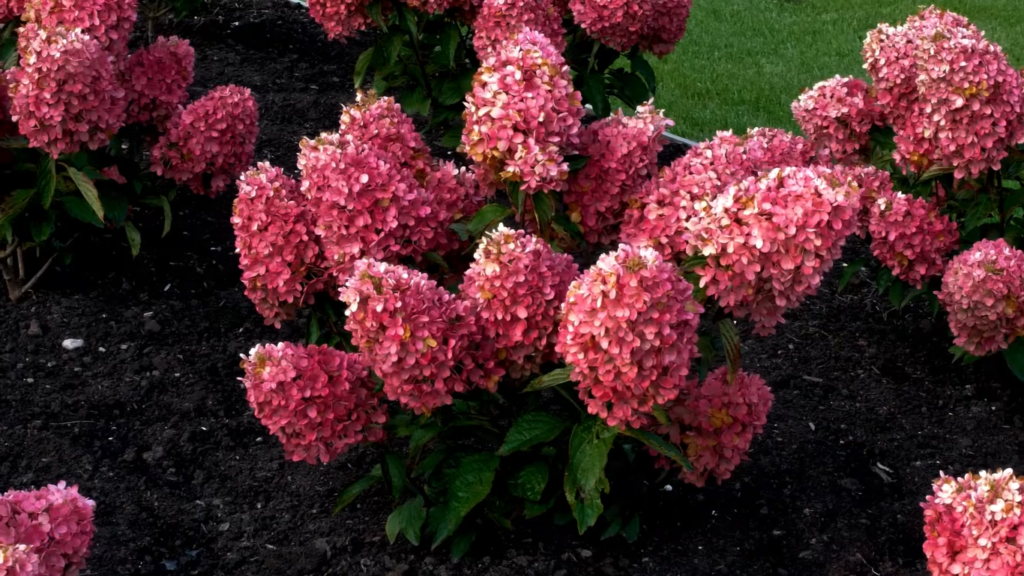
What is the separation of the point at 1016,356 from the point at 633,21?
171cm

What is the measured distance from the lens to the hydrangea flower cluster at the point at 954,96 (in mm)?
3244

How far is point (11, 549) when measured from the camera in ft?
6.20

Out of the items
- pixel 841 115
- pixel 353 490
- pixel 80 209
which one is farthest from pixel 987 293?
pixel 80 209

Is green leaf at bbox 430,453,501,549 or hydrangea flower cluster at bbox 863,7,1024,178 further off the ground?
hydrangea flower cluster at bbox 863,7,1024,178

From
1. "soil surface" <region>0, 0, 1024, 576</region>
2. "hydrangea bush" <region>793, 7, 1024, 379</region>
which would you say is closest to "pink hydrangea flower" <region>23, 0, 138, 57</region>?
"soil surface" <region>0, 0, 1024, 576</region>

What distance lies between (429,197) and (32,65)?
132 cm

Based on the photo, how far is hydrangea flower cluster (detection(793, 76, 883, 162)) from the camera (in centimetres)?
376

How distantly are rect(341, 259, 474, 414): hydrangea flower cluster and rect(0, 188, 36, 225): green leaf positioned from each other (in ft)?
5.86

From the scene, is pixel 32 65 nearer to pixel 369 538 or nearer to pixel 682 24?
pixel 369 538

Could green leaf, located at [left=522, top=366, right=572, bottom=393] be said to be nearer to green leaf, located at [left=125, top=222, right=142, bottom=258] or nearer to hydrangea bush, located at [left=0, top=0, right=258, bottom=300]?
hydrangea bush, located at [left=0, top=0, right=258, bottom=300]

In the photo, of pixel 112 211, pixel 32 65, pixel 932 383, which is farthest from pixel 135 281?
pixel 932 383

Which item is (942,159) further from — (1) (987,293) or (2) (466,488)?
(2) (466,488)

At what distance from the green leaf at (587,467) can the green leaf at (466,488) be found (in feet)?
0.66

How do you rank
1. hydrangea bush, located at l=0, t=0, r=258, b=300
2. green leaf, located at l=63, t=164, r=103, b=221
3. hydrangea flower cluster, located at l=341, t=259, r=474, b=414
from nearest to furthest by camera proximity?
hydrangea flower cluster, located at l=341, t=259, r=474, b=414
hydrangea bush, located at l=0, t=0, r=258, b=300
green leaf, located at l=63, t=164, r=103, b=221
